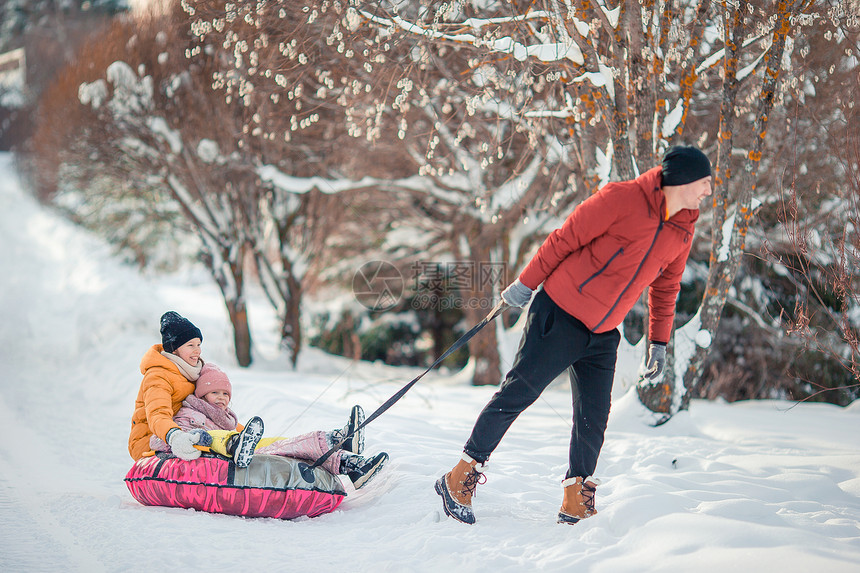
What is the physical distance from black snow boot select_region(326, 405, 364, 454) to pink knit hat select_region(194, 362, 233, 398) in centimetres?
63

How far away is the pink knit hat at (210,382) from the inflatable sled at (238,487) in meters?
0.39

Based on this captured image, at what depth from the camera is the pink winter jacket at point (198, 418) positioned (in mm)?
2951

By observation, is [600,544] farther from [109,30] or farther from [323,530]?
[109,30]

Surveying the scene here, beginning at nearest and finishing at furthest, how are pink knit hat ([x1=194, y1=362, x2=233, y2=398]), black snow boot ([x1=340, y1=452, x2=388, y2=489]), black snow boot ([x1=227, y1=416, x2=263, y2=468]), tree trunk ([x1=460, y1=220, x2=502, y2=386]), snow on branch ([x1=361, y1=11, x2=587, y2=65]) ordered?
black snow boot ([x1=227, y1=416, x2=263, y2=468]) → black snow boot ([x1=340, y1=452, x2=388, y2=489]) → pink knit hat ([x1=194, y1=362, x2=233, y2=398]) → snow on branch ([x1=361, y1=11, x2=587, y2=65]) → tree trunk ([x1=460, y1=220, x2=502, y2=386])

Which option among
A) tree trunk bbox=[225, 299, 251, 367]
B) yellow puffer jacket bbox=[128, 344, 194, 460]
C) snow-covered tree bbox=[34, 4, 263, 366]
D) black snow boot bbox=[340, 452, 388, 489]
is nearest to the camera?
yellow puffer jacket bbox=[128, 344, 194, 460]

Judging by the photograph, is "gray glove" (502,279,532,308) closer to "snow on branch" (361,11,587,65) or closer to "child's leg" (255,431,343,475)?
"child's leg" (255,431,343,475)

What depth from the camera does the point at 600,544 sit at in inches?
92.7

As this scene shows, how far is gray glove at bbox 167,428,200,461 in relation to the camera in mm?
2730

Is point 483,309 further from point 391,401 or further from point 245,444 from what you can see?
point 245,444

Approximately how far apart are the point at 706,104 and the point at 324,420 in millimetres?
5476

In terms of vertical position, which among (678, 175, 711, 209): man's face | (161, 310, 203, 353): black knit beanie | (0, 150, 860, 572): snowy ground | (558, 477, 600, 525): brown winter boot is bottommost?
(0, 150, 860, 572): snowy ground

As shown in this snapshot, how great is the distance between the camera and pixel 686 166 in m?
2.42

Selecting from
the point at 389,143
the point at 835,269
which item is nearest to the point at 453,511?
the point at 835,269

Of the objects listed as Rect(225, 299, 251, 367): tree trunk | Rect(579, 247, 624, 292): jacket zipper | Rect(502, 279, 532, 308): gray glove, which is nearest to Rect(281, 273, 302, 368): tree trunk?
Rect(225, 299, 251, 367): tree trunk
